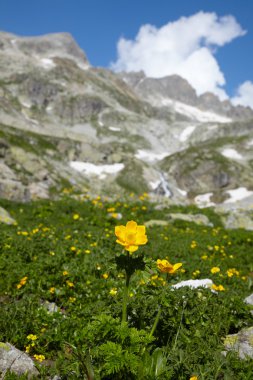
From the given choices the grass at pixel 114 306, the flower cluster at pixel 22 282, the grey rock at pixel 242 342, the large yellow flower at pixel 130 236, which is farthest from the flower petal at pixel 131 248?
the flower cluster at pixel 22 282

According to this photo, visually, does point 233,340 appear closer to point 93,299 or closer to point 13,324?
point 93,299

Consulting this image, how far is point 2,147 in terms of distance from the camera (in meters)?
69.7

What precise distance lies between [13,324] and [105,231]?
6.88m

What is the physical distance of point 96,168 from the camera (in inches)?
6132

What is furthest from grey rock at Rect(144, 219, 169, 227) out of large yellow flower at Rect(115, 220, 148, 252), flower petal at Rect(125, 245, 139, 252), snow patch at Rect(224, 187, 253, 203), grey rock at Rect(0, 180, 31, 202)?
snow patch at Rect(224, 187, 253, 203)

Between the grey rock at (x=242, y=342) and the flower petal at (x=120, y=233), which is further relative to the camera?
the grey rock at (x=242, y=342)

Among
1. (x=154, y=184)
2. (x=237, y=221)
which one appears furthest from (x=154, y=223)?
(x=154, y=184)

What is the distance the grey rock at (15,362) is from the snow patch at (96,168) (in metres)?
142

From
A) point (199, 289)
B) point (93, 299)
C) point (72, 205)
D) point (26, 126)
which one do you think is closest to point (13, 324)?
point (93, 299)

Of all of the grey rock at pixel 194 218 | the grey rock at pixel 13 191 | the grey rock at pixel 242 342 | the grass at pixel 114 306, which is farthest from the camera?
the grey rock at pixel 13 191

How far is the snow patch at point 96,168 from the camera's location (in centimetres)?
14981

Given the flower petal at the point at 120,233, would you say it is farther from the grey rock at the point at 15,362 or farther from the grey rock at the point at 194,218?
the grey rock at the point at 194,218

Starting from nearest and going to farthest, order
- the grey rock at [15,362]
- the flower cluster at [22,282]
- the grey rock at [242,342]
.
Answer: the grey rock at [15,362], the grey rock at [242,342], the flower cluster at [22,282]

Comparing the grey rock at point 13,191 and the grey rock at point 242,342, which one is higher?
the grey rock at point 13,191
